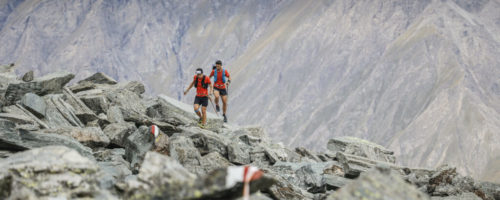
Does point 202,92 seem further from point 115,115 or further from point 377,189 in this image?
point 377,189

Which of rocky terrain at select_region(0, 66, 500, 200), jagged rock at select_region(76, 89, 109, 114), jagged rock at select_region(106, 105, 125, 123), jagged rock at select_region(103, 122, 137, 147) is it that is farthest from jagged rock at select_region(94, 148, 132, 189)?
jagged rock at select_region(76, 89, 109, 114)

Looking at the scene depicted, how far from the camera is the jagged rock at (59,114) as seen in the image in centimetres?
1961

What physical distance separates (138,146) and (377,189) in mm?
9157

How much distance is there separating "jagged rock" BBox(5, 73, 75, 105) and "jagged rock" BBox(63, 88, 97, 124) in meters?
0.46

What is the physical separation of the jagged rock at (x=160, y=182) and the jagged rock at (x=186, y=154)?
6444 millimetres

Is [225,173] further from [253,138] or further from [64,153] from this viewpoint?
[253,138]

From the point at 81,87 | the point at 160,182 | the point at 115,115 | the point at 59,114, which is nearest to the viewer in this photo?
the point at 160,182

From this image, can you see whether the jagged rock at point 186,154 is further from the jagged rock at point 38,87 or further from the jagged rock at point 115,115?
the jagged rock at point 38,87

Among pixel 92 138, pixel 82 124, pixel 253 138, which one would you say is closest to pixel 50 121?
pixel 82 124

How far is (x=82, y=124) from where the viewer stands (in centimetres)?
2073

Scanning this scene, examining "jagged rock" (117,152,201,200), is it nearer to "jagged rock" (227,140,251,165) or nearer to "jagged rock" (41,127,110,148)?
"jagged rock" (41,127,110,148)

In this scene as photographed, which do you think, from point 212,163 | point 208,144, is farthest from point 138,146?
point 208,144

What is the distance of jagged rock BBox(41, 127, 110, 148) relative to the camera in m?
16.7

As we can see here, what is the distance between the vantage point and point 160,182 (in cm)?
832
